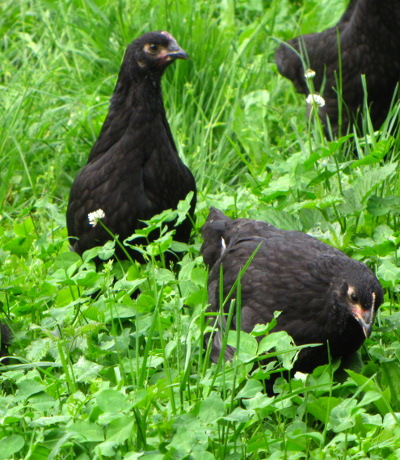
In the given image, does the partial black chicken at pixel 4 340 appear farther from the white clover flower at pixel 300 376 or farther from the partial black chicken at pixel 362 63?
the partial black chicken at pixel 362 63

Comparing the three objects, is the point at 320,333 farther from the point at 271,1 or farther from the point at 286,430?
the point at 271,1

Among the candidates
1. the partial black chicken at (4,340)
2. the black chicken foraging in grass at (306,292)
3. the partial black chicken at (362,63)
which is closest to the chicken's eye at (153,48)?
the black chicken foraging in grass at (306,292)

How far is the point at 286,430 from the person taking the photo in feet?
10.3

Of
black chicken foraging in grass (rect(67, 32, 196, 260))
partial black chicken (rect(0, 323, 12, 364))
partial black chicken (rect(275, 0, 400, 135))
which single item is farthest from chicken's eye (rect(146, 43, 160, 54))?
partial black chicken (rect(0, 323, 12, 364))

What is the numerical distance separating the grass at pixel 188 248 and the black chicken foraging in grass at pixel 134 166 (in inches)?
7.7

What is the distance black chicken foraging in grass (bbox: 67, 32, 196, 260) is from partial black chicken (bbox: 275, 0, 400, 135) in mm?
1141

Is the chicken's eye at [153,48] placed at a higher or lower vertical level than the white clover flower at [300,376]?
higher

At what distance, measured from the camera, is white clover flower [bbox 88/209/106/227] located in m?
4.10

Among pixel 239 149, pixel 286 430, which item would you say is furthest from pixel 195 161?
pixel 286 430

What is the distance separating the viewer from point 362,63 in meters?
5.24

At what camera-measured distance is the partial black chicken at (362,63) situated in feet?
17.1

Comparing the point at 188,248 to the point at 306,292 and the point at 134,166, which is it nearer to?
the point at 134,166

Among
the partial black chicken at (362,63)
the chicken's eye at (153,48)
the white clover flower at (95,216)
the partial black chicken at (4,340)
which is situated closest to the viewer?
the partial black chicken at (4,340)

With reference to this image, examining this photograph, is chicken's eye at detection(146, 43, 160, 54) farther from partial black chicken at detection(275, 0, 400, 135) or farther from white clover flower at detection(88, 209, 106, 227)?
partial black chicken at detection(275, 0, 400, 135)
